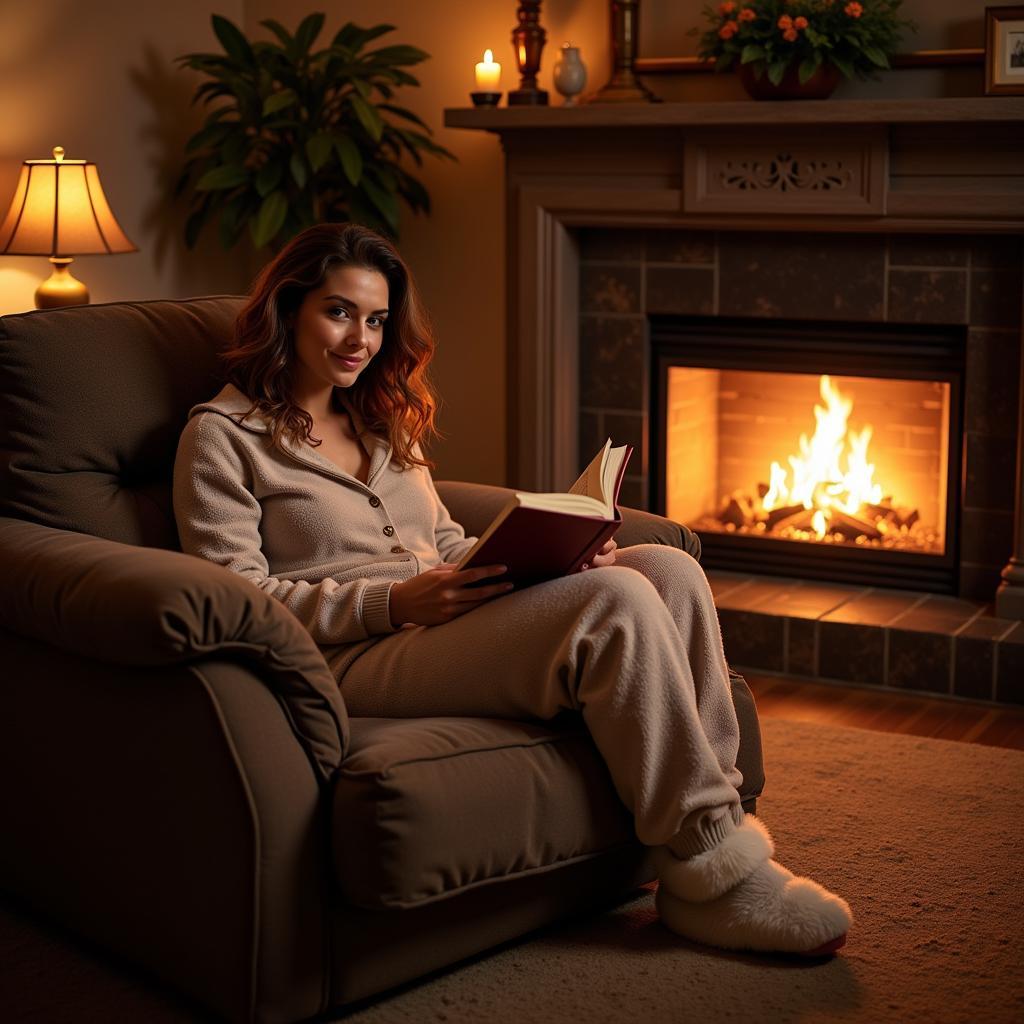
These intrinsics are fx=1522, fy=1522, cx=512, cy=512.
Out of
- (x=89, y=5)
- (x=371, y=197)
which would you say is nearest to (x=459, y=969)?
(x=371, y=197)

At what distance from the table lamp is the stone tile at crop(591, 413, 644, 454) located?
135 cm

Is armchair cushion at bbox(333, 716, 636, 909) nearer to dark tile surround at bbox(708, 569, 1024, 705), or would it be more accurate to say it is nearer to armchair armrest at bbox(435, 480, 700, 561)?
armchair armrest at bbox(435, 480, 700, 561)

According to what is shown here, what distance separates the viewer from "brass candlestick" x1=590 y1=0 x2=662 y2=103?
380cm

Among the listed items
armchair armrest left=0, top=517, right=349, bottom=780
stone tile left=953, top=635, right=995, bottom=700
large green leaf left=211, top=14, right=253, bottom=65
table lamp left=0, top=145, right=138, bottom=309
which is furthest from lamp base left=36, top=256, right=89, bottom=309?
stone tile left=953, top=635, right=995, bottom=700

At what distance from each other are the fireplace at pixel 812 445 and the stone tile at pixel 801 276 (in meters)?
0.09

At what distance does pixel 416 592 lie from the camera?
211 cm

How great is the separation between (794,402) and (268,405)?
206cm

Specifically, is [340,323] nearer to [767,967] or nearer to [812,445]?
[767,967]

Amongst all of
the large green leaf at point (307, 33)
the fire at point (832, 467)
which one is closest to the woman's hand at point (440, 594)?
the fire at point (832, 467)

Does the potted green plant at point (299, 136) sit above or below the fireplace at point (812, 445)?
above

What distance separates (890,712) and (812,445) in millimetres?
Answer: 917

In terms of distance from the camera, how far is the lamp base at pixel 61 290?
365cm

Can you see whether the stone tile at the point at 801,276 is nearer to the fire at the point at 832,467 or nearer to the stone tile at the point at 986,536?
the fire at the point at 832,467

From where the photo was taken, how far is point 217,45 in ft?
14.6
